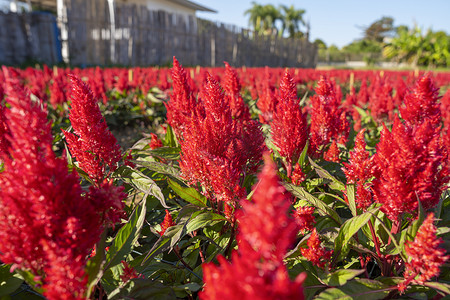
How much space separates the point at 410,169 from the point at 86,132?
4.93ft

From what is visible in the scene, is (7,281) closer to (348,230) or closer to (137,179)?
(137,179)

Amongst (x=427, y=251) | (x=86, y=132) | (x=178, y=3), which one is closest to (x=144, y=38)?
(x=178, y=3)

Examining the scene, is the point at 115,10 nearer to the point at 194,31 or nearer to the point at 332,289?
the point at 194,31

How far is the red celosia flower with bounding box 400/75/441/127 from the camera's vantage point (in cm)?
199

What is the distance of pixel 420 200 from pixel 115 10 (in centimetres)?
1780

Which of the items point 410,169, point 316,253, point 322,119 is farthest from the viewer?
point 322,119

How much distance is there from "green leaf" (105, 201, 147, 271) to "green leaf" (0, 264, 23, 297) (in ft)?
1.17

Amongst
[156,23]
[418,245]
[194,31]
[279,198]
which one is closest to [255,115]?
[418,245]

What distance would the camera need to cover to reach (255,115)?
537 centimetres

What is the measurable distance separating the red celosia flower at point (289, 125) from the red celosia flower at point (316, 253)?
0.72m

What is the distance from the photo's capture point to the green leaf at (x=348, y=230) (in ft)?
4.63

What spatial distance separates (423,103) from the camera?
2021mm

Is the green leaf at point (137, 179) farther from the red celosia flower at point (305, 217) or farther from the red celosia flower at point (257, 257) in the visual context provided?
the red celosia flower at point (257, 257)

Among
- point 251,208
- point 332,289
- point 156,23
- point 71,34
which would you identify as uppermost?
point 156,23
